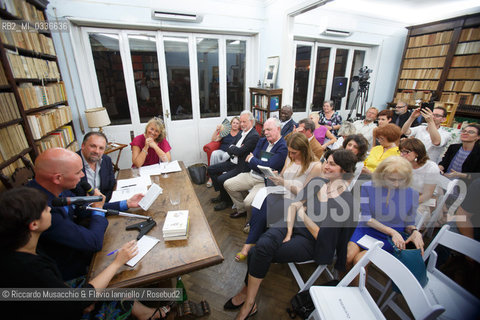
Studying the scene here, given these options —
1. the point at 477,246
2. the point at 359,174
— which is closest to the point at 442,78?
the point at 359,174

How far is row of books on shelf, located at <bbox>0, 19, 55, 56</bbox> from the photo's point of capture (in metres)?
2.11

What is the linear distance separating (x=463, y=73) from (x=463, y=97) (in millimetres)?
483

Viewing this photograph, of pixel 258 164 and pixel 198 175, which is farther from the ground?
pixel 258 164

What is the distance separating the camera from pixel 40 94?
2602mm

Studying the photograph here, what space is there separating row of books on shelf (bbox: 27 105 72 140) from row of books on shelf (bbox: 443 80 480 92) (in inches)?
284

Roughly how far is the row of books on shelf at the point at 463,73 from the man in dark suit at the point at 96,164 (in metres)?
6.42

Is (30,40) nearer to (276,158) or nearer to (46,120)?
(46,120)

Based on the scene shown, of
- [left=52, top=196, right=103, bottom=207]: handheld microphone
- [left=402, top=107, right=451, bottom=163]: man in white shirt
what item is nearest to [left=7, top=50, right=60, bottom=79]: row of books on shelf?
[left=52, top=196, right=103, bottom=207]: handheld microphone

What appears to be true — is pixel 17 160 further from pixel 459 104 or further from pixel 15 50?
pixel 459 104

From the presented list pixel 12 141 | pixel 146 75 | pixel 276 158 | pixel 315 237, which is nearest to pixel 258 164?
pixel 276 158

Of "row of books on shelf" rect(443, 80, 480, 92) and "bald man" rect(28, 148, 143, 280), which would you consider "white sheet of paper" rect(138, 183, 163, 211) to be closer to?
"bald man" rect(28, 148, 143, 280)

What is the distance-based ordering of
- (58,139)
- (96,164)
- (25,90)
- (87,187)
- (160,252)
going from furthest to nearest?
(58,139) → (25,90) → (96,164) → (87,187) → (160,252)

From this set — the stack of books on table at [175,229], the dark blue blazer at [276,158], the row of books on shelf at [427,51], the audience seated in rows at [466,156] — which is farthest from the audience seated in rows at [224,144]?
the row of books on shelf at [427,51]

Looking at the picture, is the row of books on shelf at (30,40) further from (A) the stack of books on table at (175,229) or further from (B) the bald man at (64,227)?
(A) the stack of books on table at (175,229)
